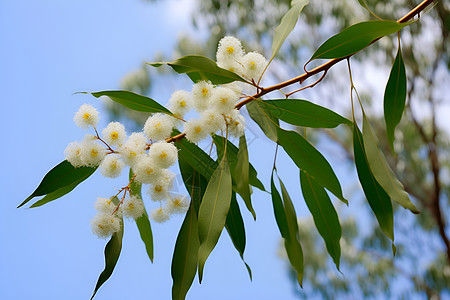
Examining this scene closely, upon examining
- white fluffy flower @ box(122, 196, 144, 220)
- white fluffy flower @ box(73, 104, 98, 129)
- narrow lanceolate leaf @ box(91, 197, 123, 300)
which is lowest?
narrow lanceolate leaf @ box(91, 197, 123, 300)

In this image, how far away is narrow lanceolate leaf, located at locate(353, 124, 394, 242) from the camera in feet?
2.50

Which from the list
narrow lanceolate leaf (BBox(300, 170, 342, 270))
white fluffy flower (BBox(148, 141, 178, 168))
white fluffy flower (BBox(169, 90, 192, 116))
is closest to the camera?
white fluffy flower (BBox(148, 141, 178, 168))

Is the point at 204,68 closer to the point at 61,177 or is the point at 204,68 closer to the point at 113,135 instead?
the point at 113,135

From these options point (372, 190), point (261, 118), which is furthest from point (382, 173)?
point (261, 118)

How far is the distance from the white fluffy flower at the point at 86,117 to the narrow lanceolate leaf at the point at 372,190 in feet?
1.35

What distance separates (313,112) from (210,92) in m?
0.20

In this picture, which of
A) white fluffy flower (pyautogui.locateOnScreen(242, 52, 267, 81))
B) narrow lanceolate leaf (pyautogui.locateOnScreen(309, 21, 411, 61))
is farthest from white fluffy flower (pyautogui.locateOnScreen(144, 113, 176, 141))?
narrow lanceolate leaf (pyautogui.locateOnScreen(309, 21, 411, 61))

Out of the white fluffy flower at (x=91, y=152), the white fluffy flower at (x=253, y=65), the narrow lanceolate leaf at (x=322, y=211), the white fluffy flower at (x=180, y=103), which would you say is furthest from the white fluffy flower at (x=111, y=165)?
the narrow lanceolate leaf at (x=322, y=211)

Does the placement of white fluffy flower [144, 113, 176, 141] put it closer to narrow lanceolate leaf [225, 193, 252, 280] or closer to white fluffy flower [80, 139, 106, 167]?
white fluffy flower [80, 139, 106, 167]

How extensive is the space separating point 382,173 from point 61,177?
50cm

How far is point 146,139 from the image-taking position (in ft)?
2.19

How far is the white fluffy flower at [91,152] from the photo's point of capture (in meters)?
0.65

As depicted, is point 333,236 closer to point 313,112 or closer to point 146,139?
point 313,112

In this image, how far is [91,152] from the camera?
0.65 metres
